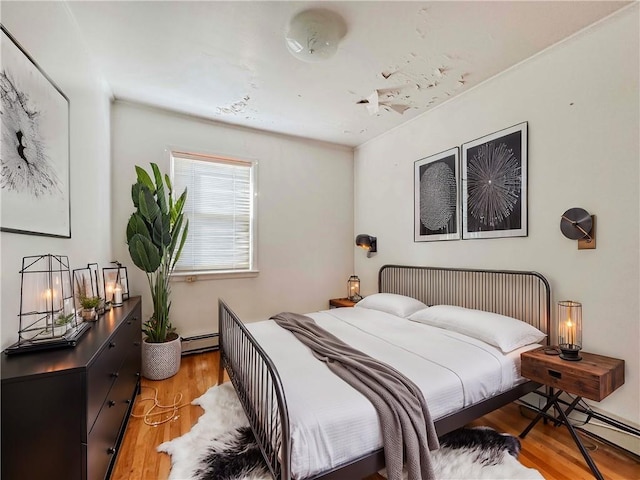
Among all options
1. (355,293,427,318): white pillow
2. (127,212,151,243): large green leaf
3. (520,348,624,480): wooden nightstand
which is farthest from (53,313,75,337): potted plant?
(520,348,624,480): wooden nightstand

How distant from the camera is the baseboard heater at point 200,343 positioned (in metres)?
3.39

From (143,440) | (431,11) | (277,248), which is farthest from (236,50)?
(143,440)

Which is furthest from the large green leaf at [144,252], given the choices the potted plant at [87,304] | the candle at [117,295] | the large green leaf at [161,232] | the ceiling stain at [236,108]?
the ceiling stain at [236,108]

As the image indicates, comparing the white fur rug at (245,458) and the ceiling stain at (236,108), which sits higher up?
the ceiling stain at (236,108)

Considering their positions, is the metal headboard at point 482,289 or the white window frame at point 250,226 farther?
the white window frame at point 250,226

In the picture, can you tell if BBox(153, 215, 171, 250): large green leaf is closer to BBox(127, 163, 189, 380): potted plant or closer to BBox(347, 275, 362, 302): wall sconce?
BBox(127, 163, 189, 380): potted plant

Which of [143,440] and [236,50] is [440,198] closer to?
[236,50]

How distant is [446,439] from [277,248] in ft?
8.76

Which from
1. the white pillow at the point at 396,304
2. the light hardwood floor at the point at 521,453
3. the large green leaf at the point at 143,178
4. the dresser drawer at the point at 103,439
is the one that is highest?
the large green leaf at the point at 143,178

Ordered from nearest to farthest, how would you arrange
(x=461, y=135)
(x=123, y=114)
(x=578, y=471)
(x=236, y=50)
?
(x=578, y=471)
(x=236, y=50)
(x=461, y=135)
(x=123, y=114)

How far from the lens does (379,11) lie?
1.87 metres

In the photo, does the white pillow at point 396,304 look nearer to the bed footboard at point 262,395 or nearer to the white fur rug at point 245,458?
the white fur rug at point 245,458

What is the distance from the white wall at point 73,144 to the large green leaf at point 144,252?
281 mm

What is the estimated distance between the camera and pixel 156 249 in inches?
101
